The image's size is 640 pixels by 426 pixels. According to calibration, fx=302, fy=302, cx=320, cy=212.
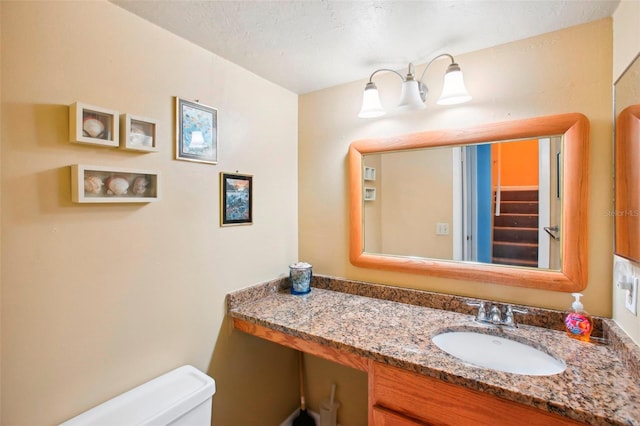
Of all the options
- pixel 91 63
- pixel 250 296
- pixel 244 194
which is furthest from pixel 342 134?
pixel 91 63

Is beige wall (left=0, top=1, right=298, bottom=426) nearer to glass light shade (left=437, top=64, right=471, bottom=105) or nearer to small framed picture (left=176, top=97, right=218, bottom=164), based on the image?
small framed picture (left=176, top=97, right=218, bottom=164)

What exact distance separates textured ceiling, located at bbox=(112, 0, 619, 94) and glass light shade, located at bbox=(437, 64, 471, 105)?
145mm

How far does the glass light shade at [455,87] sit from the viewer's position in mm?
1357

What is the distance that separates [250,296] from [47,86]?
1.23m

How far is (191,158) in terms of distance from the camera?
139cm

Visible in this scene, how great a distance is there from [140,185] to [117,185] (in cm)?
8

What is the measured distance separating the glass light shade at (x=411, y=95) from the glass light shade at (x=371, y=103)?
156 mm

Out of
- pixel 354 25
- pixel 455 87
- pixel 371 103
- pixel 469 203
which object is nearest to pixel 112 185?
pixel 354 25

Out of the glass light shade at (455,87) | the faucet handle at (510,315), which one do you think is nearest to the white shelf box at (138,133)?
the glass light shade at (455,87)

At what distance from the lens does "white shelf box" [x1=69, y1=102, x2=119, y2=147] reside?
100cm

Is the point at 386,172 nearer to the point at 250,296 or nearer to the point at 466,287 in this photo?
the point at 466,287

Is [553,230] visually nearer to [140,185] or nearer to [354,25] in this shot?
[354,25]

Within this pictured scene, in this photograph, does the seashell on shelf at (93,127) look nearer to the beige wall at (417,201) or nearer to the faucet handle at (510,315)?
the beige wall at (417,201)

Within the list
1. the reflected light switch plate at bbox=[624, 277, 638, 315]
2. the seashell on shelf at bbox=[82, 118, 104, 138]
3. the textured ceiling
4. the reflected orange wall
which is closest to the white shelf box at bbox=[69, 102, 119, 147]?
the seashell on shelf at bbox=[82, 118, 104, 138]
